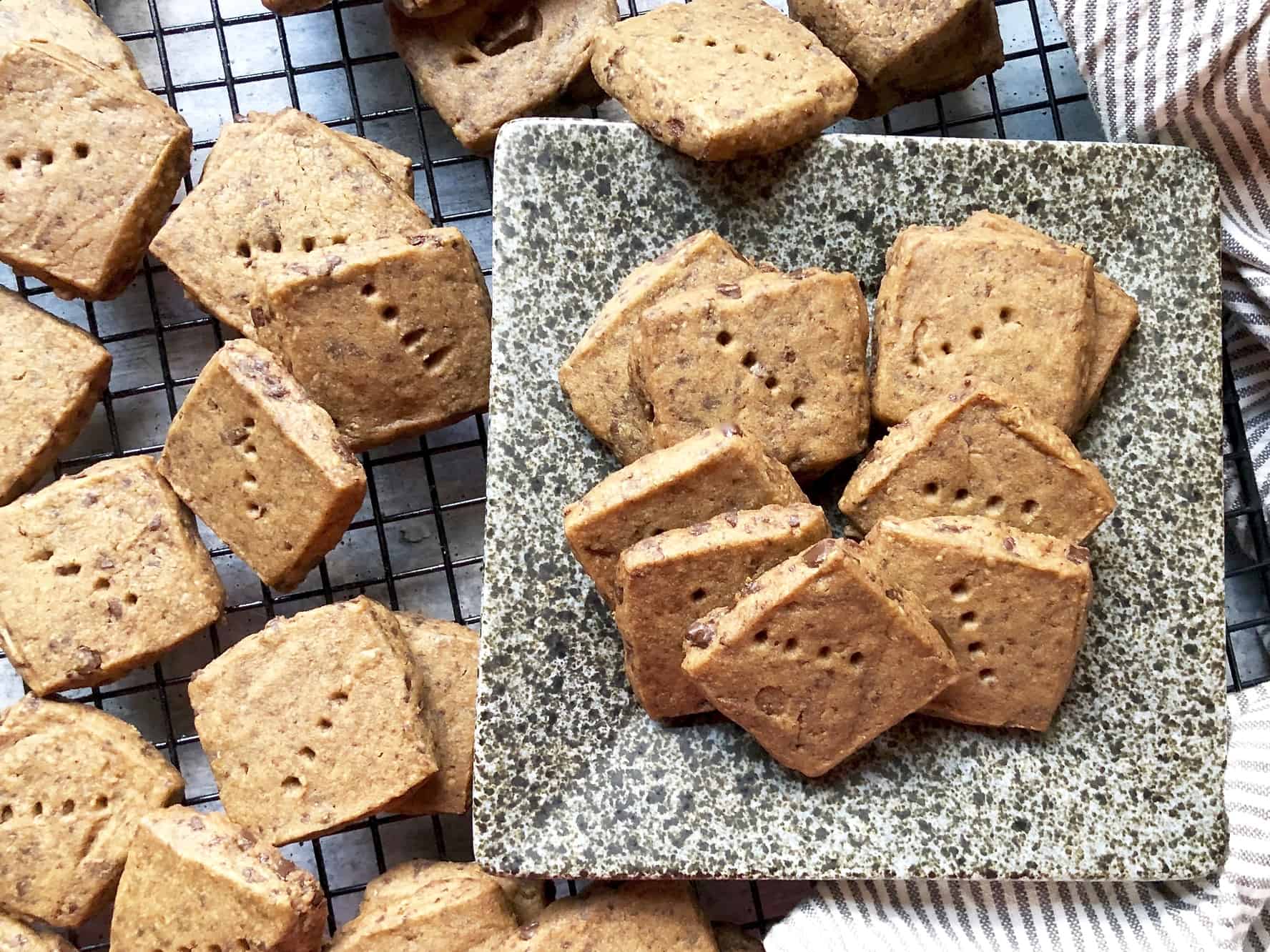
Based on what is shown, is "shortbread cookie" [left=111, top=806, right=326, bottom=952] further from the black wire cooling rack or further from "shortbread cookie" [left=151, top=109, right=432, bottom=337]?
"shortbread cookie" [left=151, top=109, right=432, bottom=337]

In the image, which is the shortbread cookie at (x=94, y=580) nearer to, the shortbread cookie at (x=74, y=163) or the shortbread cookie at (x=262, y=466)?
the shortbread cookie at (x=262, y=466)

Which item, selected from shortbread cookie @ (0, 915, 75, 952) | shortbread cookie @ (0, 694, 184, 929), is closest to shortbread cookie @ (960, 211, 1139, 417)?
shortbread cookie @ (0, 694, 184, 929)

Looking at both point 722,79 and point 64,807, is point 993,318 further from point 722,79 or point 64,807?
point 64,807

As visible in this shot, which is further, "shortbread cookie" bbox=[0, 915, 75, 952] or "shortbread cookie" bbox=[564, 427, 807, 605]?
"shortbread cookie" bbox=[0, 915, 75, 952]

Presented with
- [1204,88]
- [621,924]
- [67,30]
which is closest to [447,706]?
[621,924]

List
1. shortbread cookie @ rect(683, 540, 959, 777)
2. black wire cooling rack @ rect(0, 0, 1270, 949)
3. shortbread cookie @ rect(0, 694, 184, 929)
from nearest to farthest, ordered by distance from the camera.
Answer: shortbread cookie @ rect(683, 540, 959, 777) → shortbread cookie @ rect(0, 694, 184, 929) → black wire cooling rack @ rect(0, 0, 1270, 949)
